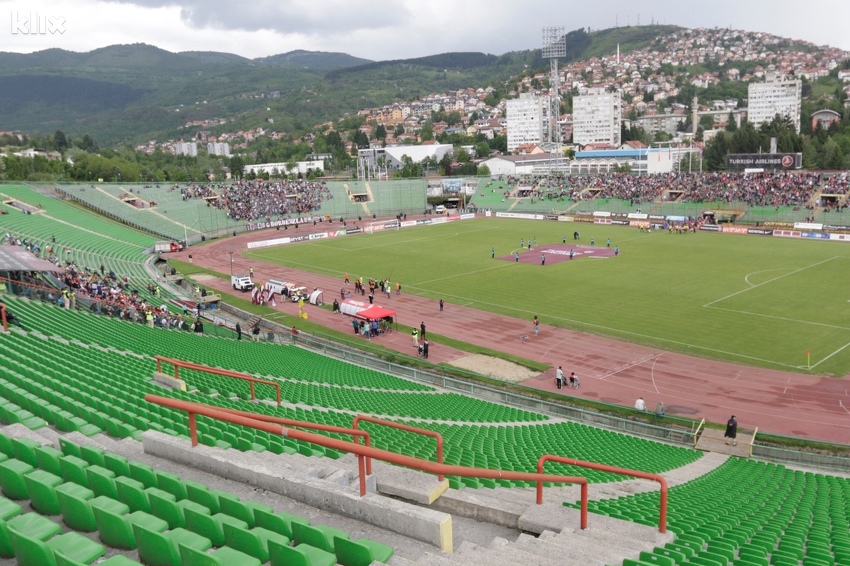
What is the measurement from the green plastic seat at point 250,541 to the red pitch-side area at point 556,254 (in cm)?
5157

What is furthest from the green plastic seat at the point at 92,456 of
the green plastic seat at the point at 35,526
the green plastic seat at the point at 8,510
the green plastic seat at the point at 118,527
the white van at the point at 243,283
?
the white van at the point at 243,283

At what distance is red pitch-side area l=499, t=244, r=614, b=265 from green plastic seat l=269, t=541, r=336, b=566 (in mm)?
51620

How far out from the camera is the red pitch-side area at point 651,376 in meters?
24.7

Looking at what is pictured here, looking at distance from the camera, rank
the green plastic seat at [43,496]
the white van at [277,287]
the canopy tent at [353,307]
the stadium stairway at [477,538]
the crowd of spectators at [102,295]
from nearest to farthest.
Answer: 1. the stadium stairway at [477,538]
2. the green plastic seat at [43,496]
3. the crowd of spectators at [102,295]
4. the canopy tent at [353,307]
5. the white van at [277,287]

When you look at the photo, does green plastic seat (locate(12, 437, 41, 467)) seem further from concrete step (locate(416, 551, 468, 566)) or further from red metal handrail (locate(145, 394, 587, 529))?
concrete step (locate(416, 551, 468, 566))

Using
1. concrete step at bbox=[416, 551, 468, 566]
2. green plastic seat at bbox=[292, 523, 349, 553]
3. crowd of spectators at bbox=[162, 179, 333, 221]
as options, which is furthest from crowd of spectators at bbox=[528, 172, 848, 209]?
green plastic seat at bbox=[292, 523, 349, 553]

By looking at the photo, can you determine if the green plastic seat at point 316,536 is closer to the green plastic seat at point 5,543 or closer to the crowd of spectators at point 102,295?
the green plastic seat at point 5,543

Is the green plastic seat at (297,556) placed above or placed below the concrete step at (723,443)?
above

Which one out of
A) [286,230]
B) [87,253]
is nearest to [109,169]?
[286,230]

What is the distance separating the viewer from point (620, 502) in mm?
10906

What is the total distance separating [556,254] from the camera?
6106cm

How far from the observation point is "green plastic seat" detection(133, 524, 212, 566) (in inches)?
201

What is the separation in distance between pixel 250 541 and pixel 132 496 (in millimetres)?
1715

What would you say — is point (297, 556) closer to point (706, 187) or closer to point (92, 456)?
point (92, 456)
